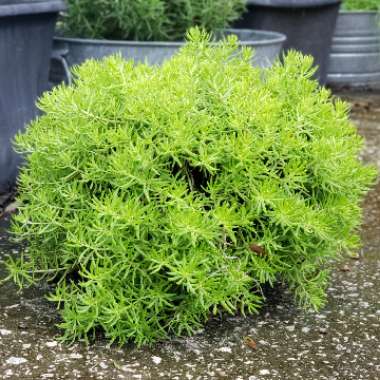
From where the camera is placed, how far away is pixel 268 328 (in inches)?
99.4

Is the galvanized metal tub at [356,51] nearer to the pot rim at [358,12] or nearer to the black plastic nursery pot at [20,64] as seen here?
the pot rim at [358,12]

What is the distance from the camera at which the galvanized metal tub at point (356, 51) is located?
629 cm

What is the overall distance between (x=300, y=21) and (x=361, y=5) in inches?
44.1

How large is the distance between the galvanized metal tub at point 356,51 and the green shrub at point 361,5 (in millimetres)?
126

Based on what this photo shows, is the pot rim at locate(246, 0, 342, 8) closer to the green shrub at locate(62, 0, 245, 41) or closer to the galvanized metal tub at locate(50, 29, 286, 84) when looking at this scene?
the galvanized metal tub at locate(50, 29, 286, 84)

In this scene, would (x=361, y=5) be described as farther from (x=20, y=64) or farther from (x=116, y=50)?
(x=20, y=64)

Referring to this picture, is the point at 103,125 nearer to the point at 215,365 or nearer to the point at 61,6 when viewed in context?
the point at 215,365

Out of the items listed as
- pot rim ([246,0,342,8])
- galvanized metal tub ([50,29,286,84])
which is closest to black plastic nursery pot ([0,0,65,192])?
galvanized metal tub ([50,29,286,84])

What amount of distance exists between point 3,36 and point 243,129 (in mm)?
1523

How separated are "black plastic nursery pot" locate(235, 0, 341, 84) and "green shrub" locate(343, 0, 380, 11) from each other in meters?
0.61

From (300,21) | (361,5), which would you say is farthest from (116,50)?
(361,5)

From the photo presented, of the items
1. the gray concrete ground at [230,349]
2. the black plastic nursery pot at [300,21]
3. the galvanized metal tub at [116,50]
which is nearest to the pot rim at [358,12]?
the black plastic nursery pot at [300,21]

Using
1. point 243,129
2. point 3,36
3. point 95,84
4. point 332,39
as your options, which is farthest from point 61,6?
point 332,39

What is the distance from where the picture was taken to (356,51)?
6375mm
